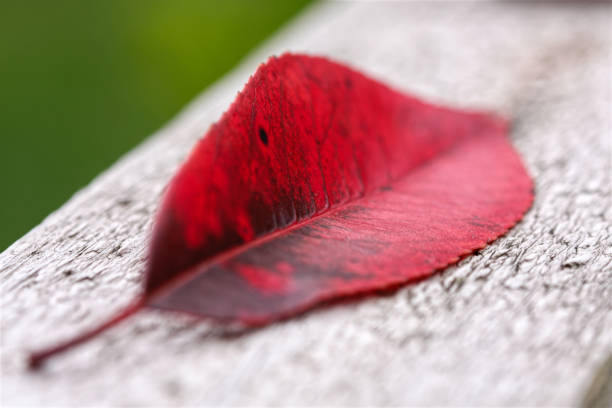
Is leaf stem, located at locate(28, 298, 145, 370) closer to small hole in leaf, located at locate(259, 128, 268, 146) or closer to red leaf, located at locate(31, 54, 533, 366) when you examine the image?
red leaf, located at locate(31, 54, 533, 366)

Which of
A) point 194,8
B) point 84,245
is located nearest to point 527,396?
point 84,245

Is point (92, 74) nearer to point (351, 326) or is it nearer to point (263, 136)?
point (263, 136)

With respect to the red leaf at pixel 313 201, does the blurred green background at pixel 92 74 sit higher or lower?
higher

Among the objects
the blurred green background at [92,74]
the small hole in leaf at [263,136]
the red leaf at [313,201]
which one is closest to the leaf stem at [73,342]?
the red leaf at [313,201]

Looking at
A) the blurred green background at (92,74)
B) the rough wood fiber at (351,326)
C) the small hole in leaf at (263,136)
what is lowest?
the rough wood fiber at (351,326)

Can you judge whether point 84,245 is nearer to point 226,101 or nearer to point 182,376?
point 182,376

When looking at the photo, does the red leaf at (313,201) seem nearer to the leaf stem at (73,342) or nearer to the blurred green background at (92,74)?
the leaf stem at (73,342)

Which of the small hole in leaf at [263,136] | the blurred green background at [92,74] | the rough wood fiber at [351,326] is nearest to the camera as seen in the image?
the rough wood fiber at [351,326]
